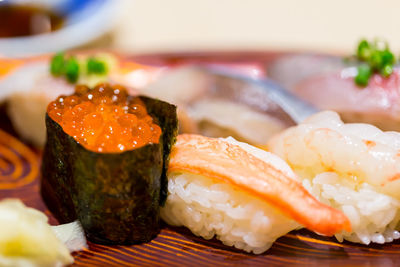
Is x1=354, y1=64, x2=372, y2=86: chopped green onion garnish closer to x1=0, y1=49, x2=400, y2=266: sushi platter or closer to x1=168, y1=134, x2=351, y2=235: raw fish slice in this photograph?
x1=0, y1=49, x2=400, y2=266: sushi platter

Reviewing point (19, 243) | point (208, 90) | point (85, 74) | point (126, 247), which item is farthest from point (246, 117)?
point (19, 243)

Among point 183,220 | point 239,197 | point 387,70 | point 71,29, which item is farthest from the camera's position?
point 71,29

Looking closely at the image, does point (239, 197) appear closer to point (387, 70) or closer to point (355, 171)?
point (355, 171)

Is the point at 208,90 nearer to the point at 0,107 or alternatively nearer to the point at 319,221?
the point at 0,107

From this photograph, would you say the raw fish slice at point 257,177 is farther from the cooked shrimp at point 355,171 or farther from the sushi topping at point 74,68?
the sushi topping at point 74,68

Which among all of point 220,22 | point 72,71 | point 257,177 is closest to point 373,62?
point 257,177

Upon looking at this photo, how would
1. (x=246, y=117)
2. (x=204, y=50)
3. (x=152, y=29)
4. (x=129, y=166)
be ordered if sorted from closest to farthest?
(x=129, y=166)
(x=246, y=117)
(x=204, y=50)
(x=152, y=29)

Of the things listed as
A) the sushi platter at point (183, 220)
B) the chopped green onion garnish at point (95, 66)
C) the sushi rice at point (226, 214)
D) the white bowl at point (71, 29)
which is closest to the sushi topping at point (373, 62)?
the sushi platter at point (183, 220)
